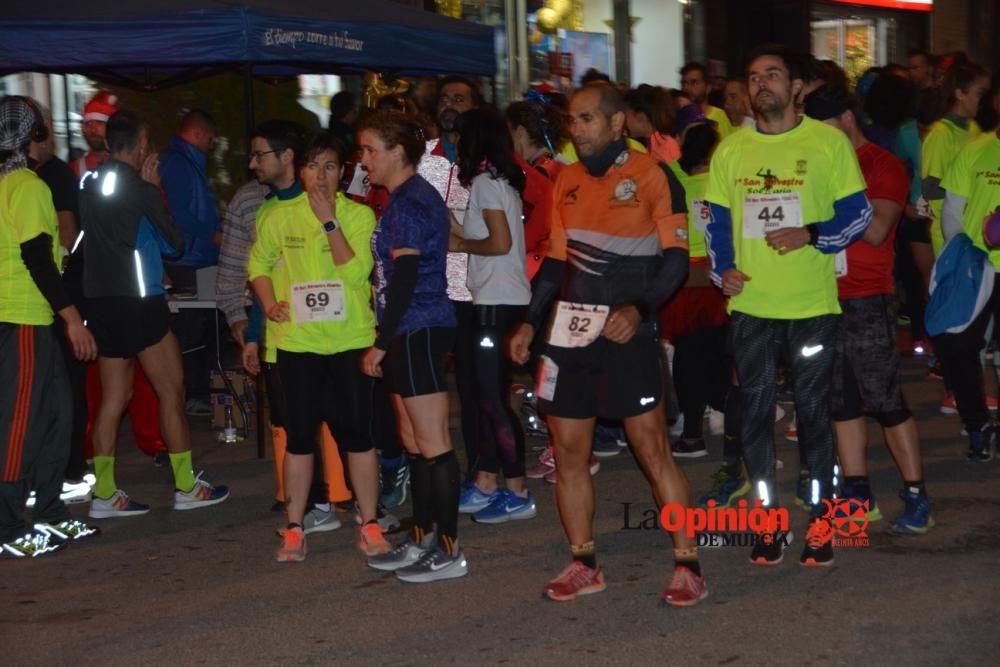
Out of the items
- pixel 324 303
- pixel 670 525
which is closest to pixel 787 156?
pixel 670 525

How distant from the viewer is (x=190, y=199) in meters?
9.73

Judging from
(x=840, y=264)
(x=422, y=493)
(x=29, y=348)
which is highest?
(x=840, y=264)

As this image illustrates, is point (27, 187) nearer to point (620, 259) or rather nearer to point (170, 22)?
point (170, 22)

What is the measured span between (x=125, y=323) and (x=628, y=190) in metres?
3.20

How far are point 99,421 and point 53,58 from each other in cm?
237

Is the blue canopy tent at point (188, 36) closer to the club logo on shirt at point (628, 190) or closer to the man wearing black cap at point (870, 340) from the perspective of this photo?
the man wearing black cap at point (870, 340)

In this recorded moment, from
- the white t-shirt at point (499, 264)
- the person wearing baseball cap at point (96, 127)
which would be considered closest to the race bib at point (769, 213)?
the white t-shirt at point (499, 264)

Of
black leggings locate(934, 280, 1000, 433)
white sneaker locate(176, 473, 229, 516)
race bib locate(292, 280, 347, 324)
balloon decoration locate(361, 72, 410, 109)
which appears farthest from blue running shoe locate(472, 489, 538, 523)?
balloon decoration locate(361, 72, 410, 109)

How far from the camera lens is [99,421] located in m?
7.83

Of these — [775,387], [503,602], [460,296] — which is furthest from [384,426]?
[775,387]

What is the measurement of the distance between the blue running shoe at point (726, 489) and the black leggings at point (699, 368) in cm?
106

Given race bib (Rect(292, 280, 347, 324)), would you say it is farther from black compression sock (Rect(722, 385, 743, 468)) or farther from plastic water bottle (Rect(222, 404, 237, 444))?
plastic water bottle (Rect(222, 404, 237, 444))

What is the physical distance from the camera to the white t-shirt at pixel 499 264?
7177mm

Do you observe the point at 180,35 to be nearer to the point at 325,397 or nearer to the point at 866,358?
the point at 325,397
